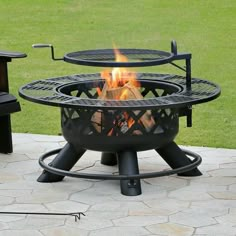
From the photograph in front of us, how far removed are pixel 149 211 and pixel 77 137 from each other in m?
0.63

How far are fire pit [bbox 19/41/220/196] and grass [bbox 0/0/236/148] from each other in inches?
41.0

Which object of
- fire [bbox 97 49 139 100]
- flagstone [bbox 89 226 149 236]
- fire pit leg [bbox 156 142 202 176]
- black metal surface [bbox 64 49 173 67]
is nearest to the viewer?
flagstone [bbox 89 226 149 236]

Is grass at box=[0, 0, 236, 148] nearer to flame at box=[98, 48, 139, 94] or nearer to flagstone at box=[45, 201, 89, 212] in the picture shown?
flame at box=[98, 48, 139, 94]

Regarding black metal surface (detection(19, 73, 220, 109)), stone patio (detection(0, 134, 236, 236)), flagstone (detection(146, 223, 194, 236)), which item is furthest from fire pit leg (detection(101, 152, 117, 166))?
flagstone (detection(146, 223, 194, 236))

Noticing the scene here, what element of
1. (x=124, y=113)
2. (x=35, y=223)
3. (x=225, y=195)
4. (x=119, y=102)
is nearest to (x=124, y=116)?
(x=124, y=113)

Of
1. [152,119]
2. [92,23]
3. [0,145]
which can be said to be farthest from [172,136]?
[92,23]

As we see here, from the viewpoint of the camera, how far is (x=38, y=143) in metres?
5.16

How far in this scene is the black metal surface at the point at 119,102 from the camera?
3.87m

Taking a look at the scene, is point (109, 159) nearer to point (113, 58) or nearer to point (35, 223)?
point (113, 58)

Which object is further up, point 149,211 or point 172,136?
point 172,136

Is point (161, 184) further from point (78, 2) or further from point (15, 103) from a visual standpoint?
point (78, 2)

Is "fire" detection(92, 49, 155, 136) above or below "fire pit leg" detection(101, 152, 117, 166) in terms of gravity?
above

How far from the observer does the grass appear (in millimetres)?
6031

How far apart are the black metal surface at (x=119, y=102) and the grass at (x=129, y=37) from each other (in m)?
0.97
